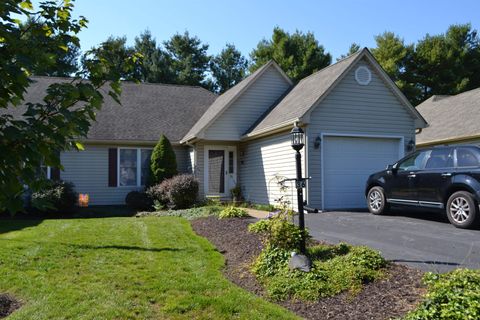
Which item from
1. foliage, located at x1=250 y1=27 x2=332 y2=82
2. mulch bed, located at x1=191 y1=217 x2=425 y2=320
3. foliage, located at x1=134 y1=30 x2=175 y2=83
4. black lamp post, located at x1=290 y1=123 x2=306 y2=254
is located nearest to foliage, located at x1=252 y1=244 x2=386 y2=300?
mulch bed, located at x1=191 y1=217 x2=425 y2=320

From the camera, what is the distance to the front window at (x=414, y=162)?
996cm

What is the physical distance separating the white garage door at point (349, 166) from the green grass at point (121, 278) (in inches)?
210

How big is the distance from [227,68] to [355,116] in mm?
35839

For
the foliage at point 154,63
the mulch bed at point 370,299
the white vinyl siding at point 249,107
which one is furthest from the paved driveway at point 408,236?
the foliage at point 154,63

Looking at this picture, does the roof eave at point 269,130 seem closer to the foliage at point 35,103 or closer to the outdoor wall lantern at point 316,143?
the outdoor wall lantern at point 316,143

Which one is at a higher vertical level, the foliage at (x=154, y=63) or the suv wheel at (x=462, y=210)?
the foliage at (x=154, y=63)

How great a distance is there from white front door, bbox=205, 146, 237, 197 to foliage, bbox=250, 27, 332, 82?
22.4m

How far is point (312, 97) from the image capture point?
13.3 m

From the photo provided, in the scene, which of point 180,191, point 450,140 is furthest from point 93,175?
point 450,140

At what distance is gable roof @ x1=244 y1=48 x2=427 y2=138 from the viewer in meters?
12.9

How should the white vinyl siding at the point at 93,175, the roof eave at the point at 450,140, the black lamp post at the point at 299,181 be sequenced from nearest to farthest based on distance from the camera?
the black lamp post at the point at 299,181 → the roof eave at the point at 450,140 → the white vinyl siding at the point at 93,175

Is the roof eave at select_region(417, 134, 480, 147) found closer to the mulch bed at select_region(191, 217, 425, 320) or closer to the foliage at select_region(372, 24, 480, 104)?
the mulch bed at select_region(191, 217, 425, 320)

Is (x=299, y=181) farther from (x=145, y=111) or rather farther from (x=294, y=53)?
(x=294, y=53)

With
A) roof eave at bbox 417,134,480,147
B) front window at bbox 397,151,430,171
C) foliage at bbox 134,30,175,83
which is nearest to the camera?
front window at bbox 397,151,430,171
